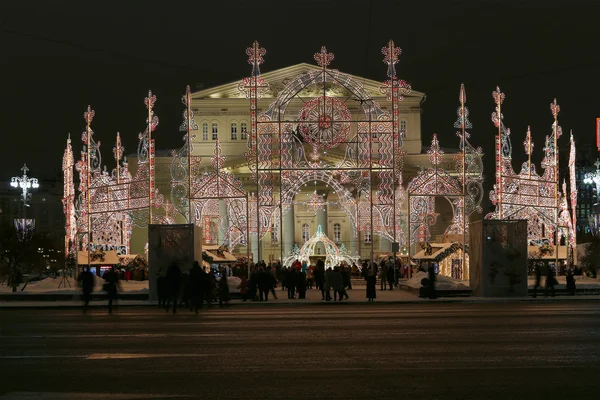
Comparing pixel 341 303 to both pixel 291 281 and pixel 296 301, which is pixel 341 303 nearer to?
pixel 296 301

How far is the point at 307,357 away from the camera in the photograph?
15219mm

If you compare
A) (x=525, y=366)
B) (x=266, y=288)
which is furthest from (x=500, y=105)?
(x=525, y=366)

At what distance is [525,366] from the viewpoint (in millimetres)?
13906

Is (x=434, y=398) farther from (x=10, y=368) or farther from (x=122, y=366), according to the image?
(x=10, y=368)

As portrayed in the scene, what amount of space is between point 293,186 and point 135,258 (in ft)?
44.7

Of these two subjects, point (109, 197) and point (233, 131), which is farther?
point (233, 131)

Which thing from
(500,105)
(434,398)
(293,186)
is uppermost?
(500,105)

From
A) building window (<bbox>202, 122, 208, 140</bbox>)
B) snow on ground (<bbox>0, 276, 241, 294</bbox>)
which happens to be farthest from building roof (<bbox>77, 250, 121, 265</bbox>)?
building window (<bbox>202, 122, 208, 140</bbox>)

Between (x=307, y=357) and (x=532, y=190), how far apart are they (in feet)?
121

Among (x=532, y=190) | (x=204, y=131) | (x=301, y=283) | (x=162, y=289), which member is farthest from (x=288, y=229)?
(x=162, y=289)

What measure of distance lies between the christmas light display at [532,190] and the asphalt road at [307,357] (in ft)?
72.5

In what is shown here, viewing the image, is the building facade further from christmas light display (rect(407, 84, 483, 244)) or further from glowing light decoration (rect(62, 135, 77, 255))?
glowing light decoration (rect(62, 135, 77, 255))

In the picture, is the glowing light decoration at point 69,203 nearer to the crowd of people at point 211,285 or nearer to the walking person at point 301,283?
the crowd of people at point 211,285

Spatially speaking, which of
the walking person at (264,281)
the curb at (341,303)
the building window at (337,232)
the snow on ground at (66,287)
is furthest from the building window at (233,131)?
the curb at (341,303)
